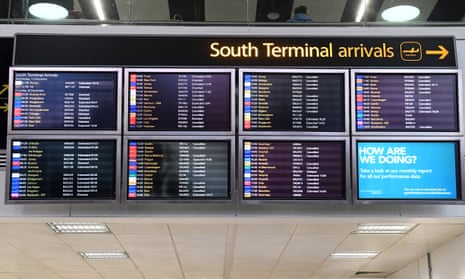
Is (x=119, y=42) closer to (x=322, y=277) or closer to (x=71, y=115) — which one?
(x=71, y=115)

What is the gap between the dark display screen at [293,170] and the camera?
18.4ft

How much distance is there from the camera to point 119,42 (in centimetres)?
600

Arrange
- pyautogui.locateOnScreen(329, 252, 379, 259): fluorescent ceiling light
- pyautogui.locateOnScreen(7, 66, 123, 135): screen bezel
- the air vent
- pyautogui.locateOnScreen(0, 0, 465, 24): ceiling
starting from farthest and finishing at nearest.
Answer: the air vent
pyautogui.locateOnScreen(329, 252, 379, 259): fluorescent ceiling light
pyautogui.locateOnScreen(0, 0, 465, 24): ceiling
pyautogui.locateOnScreen(7, 66, 123, 135): screen bezel

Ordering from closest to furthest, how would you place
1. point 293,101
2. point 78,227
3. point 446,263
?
point 293,101
point 78,227
point 446,263

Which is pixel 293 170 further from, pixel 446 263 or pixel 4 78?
pixel 446 263

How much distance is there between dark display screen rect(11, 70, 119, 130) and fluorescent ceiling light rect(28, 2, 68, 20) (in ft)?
2.78

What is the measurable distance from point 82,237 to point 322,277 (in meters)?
4.23

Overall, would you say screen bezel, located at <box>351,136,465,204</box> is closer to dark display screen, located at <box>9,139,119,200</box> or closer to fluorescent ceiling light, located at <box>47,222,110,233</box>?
dark display screen, located at <box>9,139,119,200</box>

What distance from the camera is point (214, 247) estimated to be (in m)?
7.63

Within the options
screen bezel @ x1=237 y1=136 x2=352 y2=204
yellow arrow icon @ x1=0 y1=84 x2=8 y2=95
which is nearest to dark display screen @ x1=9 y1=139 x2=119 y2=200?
yellow arrow icon @ x1=0 y1=84 x2=8 y2=95

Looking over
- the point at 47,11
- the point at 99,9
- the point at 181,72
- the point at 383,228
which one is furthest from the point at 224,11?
the point at 383,228

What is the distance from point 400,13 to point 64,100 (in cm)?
325

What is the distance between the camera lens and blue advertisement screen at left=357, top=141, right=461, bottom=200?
5637 millimetres

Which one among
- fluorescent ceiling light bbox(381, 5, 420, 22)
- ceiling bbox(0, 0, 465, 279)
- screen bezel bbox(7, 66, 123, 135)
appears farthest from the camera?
fluorescent ceiling light bbox(381, 5, 420, 22)
